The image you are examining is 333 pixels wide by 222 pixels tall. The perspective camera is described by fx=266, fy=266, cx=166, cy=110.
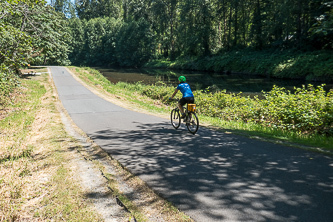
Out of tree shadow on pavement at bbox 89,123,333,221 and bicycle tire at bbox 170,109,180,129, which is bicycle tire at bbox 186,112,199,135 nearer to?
tree shadow on pavement at bbox 89,123,333,221

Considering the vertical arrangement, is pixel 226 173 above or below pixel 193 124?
below

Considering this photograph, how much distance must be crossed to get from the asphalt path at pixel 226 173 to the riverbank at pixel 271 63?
2946 cm

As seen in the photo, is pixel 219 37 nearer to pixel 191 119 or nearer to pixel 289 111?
pixel 289 111

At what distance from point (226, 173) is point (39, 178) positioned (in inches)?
149

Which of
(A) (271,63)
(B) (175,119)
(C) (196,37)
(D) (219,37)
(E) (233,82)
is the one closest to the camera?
(B) (175,119)

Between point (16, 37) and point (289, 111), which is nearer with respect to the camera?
point (16, 37)

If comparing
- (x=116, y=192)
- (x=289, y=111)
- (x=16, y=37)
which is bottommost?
(x=116, y=192)

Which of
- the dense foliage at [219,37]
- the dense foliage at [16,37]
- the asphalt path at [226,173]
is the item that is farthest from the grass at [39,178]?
the dense foliage at [219,37]

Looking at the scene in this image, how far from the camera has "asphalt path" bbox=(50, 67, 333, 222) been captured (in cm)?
405

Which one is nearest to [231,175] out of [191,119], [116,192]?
[116,192]

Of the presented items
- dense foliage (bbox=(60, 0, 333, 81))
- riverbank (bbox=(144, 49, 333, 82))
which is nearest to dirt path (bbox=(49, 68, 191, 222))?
dense foliage (bbox=(60, 0, 333, 81))

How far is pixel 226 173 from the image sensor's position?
5496mm

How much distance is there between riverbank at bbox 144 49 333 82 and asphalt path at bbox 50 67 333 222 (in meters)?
29.5

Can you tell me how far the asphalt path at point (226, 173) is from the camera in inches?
159
